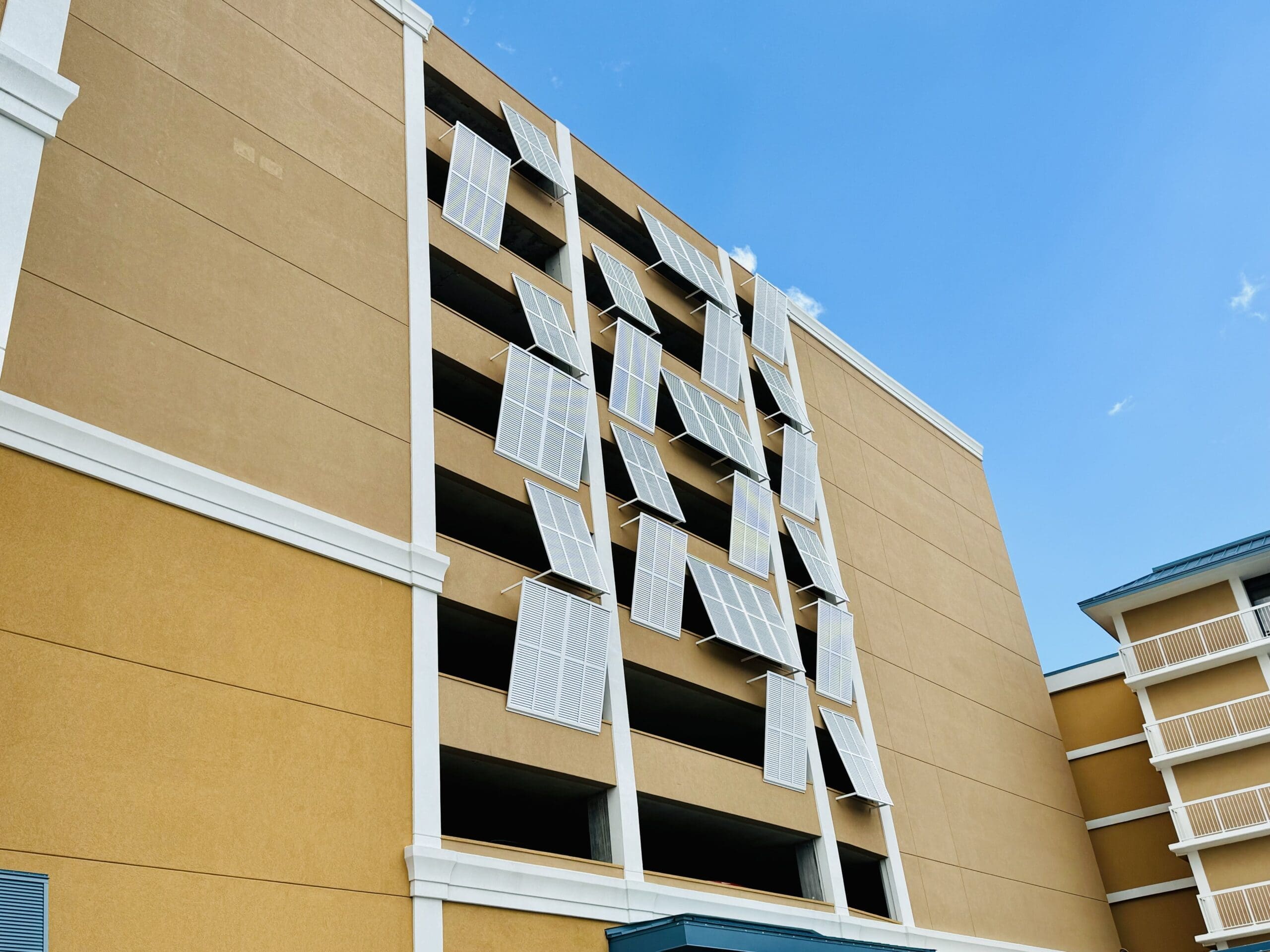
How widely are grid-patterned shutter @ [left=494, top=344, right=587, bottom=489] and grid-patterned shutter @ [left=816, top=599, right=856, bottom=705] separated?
9122mm

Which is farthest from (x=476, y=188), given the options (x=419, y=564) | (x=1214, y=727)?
(x=1214, y=727)

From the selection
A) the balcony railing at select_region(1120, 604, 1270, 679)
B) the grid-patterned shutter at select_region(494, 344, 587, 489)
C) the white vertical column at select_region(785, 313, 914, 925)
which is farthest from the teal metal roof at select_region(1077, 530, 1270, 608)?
the grid-patterned shutter at select_region(494, 344, 587, 489)

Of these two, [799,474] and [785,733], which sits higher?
[799,474]

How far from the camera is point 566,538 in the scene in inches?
950

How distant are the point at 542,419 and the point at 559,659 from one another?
573 cm

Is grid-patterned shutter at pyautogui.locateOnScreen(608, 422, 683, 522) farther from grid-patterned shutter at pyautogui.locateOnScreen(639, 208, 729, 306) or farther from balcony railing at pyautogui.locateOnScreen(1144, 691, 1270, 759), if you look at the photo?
balcony railing at pyautogui.locateOnScreen(1144, 691, 1270, 759)

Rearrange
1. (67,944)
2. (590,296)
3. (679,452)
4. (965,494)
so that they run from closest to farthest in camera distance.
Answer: (67,944), (679,452), (590,296), (965,494)

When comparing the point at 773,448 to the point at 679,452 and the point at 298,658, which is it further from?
the point at 298,658

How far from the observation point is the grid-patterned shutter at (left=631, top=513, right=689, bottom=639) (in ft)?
84.4

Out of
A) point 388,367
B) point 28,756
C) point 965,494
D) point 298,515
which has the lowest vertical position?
point 28,756

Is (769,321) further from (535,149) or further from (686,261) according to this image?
(535,149)

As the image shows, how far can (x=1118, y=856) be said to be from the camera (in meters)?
38.1

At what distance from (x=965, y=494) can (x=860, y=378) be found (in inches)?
275

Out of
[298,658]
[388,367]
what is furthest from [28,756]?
[388,367]
